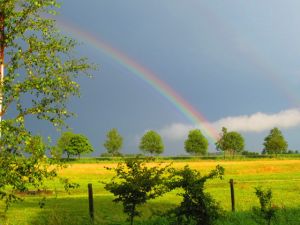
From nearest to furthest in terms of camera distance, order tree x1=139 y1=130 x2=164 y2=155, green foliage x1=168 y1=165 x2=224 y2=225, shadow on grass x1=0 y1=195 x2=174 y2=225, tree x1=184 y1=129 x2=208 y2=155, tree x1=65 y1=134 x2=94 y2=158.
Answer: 1. green foliage x1=168 y1=165 x2=224 y2=225
2. shadow on grass x1=0 y1=195 x2=174 y2=225
3. tree x1=65 y1=134 x2=94 y2=158
4. tree x1=184 y1=129 x2=208 y2=155
5. tree x1=139 y1=130 x2=164 y2=155

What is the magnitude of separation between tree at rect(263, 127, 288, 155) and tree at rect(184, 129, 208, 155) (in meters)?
24.3

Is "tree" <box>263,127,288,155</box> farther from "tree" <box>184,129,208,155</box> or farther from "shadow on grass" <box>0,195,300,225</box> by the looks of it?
"shadow on grass" <box>0,195,300,225</box>

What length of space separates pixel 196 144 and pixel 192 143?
170cm

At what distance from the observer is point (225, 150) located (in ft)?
579

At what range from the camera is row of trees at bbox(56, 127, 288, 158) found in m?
163

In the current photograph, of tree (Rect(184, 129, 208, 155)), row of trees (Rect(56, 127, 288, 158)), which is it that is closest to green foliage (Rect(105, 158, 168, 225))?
row of trees (Rect(56, 127, 288, 158))

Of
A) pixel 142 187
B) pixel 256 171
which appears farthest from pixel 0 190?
pixel 256 171

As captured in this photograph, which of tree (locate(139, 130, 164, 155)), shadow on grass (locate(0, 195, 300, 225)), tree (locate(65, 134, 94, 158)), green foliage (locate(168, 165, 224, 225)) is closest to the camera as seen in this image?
green foliage (locate(168, 165, 224, 225))

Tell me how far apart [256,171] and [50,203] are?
175 feet

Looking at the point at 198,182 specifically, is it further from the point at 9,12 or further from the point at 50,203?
the point at 50,203

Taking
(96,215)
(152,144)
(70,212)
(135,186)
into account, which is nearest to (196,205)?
(135,186)

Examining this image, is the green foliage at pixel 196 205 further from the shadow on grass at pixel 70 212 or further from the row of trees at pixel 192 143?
the row of trees at pixel 192 143

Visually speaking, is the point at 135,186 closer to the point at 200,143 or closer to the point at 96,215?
the point at 96,215

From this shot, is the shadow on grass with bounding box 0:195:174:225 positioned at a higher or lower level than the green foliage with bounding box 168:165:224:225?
lower
